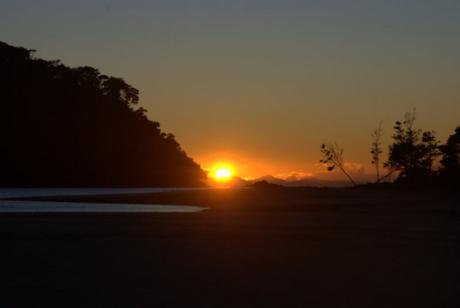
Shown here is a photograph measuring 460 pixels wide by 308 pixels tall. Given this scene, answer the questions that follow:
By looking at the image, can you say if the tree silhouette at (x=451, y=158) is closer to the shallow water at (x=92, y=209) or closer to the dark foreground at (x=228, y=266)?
the shallow water at (x=92, y=209)

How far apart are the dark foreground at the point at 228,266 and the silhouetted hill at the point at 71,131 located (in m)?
A: 97.6

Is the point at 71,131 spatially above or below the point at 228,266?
above

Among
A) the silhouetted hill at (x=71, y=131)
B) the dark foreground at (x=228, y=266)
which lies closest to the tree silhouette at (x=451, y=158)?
the silhouetted hill at (x=71, y=131)

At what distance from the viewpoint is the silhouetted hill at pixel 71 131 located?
393 feet

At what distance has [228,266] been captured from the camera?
1516cm

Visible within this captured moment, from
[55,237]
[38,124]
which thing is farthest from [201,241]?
[38,124]

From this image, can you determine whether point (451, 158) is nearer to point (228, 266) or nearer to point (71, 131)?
point (71, 131)

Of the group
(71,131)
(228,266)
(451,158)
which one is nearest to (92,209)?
(228,266)

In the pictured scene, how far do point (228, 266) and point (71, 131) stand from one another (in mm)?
118045

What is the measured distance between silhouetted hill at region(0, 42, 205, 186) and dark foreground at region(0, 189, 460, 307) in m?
97.6

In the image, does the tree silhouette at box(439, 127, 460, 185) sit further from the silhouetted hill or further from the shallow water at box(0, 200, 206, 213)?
the silhouetted hill

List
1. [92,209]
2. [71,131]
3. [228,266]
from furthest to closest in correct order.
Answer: [71,131] → [92,209] → [228,266]

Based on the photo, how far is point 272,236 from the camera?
2211 centimetres

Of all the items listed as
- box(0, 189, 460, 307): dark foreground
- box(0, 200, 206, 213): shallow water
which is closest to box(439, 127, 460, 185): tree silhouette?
box(0, 200, 206, 213): shallow water
